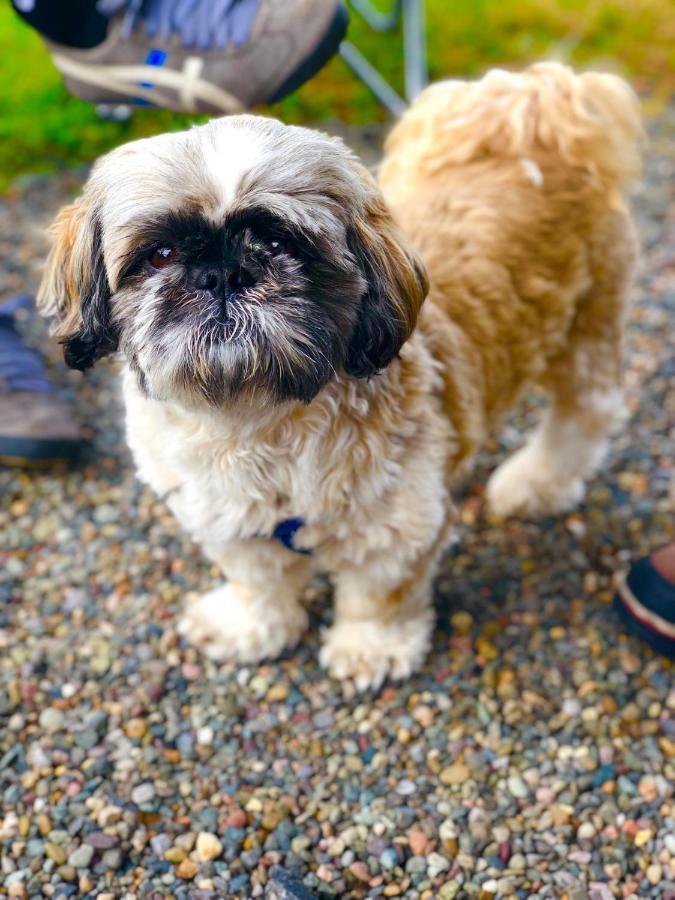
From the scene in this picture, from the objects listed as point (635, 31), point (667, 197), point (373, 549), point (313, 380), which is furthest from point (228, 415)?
point (635, 31)

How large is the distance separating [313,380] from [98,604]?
Result: 1.50m

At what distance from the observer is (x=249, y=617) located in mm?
2801

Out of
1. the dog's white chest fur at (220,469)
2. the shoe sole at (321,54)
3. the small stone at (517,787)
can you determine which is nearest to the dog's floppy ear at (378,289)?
the dog's white chest fur at (220,469)

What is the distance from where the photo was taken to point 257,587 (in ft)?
8.77

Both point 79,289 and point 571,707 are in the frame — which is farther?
point 571,707

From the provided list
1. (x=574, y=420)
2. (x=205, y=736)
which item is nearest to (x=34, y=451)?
(x=205, y=736)

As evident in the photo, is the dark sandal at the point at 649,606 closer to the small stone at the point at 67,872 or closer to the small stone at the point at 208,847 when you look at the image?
the small stone at the point at 208,847

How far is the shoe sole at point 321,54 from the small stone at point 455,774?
223 cm

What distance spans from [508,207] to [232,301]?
3.74ft

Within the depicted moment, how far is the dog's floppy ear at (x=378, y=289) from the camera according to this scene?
6.50 feet

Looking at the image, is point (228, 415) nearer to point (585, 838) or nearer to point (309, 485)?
point (309, 485)

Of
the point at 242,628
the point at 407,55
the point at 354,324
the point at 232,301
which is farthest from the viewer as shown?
the point at 407,55

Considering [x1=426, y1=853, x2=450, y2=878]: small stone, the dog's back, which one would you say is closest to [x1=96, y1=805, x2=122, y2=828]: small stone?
[x1=426, y1=853, x2=450, y2=878]: small stone

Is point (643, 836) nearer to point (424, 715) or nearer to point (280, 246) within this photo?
point (424, 715)
